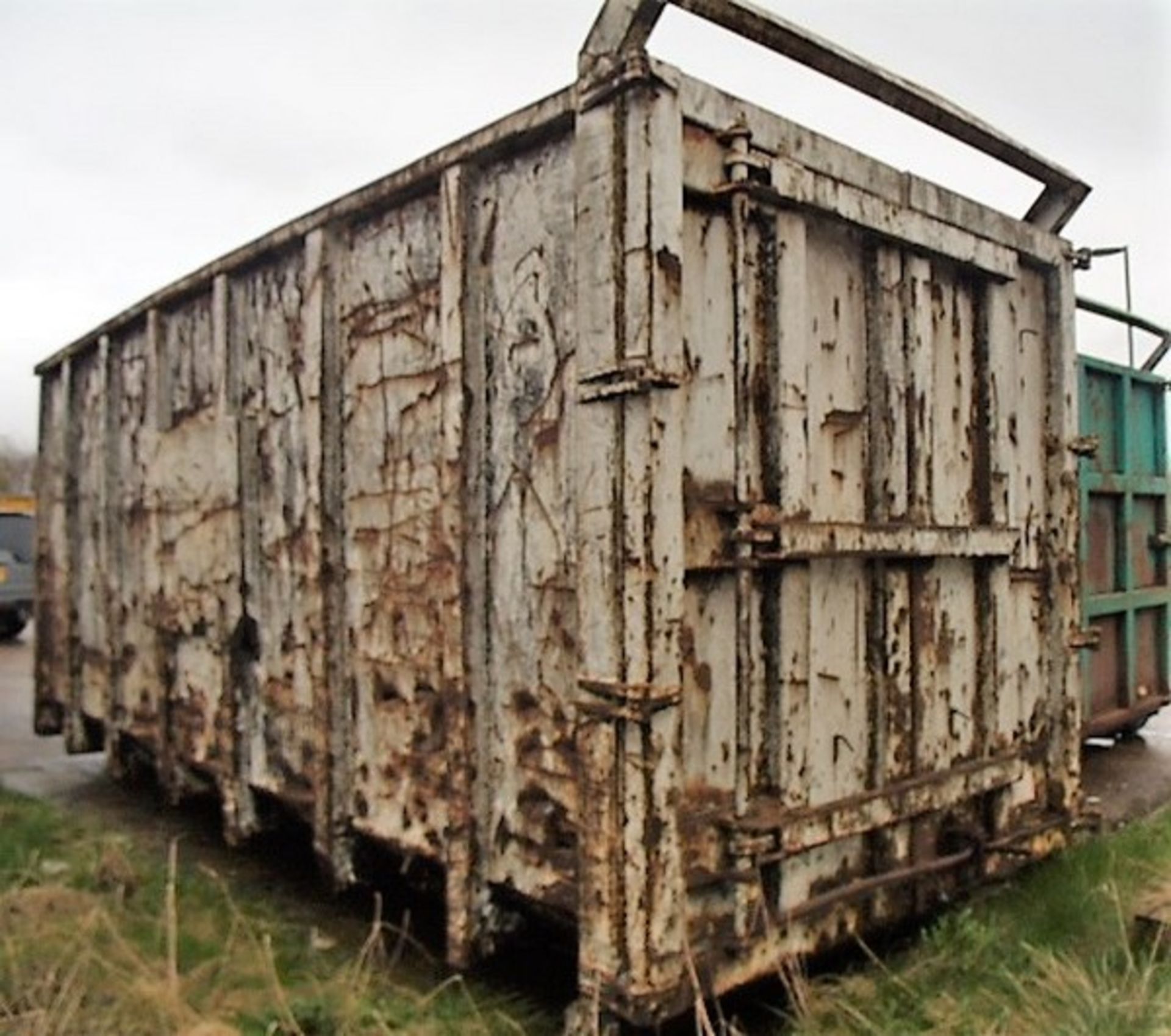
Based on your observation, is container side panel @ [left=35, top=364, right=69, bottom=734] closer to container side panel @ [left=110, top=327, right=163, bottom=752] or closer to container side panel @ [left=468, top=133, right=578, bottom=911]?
container side panel @ [left=110, top=327, right=163, bottom=752]

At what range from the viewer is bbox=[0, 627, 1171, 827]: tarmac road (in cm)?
446

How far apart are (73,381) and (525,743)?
12.9ft

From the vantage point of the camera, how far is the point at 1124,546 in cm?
529

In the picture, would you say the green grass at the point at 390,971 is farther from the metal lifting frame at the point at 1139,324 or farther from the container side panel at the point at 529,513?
the metal lifting frame at the point at 1139,324

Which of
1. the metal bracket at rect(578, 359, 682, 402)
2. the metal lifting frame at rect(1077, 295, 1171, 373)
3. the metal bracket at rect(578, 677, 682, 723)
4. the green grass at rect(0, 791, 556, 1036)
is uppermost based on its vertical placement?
the metal lifting frame at rect(1077, 295, 1171, 373)

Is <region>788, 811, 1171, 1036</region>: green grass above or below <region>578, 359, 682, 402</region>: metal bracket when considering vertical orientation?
below

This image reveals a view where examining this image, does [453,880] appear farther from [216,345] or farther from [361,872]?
[216,345]

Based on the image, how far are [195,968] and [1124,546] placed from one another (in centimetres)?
463

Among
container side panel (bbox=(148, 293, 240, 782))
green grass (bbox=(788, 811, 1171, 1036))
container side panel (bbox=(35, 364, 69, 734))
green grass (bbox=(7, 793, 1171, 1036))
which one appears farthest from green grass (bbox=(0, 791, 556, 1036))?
container side panel (bbox=(35, 364, 69, 734))

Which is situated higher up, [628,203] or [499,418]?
[628,203]

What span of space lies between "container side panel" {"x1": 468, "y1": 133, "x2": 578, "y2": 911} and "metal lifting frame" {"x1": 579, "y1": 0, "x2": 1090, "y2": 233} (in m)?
0.29

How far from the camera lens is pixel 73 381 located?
17.7 feet

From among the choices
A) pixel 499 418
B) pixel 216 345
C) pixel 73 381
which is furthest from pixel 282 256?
pixel 73 381

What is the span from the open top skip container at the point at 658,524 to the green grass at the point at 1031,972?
0.14 m
